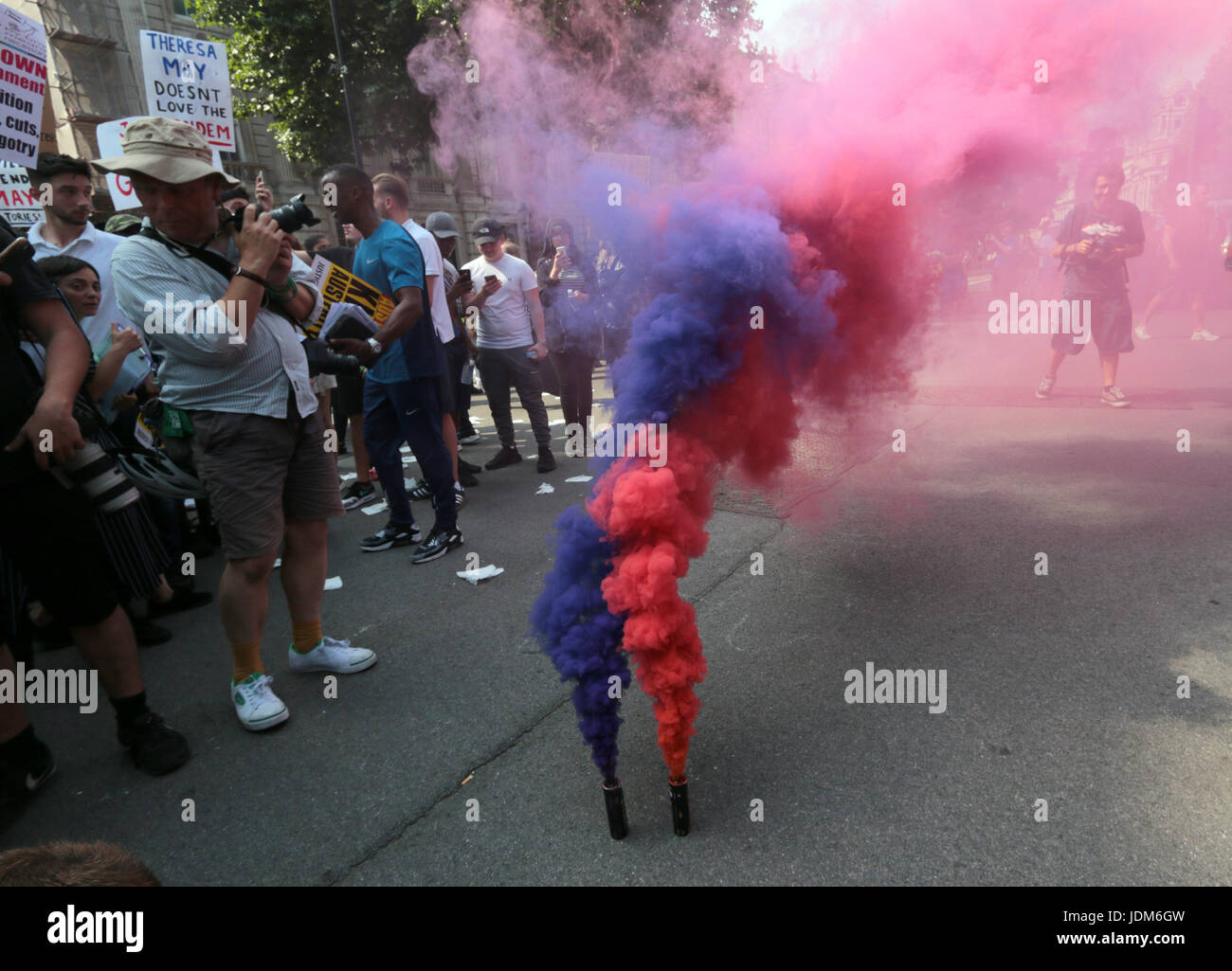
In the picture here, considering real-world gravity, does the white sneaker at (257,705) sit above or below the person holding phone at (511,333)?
below

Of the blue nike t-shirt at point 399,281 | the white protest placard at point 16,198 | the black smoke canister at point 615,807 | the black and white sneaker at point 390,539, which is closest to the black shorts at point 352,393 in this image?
the black and white sneaker at point 390,539

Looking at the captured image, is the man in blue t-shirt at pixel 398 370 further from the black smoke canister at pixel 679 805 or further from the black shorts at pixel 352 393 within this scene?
the black smoke canister at pixel 679 805

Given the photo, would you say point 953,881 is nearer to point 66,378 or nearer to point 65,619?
point 65,619

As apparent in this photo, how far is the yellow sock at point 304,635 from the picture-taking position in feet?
10.7

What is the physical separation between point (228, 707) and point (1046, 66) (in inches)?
164

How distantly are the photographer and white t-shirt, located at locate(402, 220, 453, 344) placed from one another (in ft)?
7.23

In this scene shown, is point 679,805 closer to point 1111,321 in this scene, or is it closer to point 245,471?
point 245,471

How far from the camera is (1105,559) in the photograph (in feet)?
12.3

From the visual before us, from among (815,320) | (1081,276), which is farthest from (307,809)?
(1081,276)

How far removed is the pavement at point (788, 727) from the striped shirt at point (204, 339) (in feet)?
4.19
